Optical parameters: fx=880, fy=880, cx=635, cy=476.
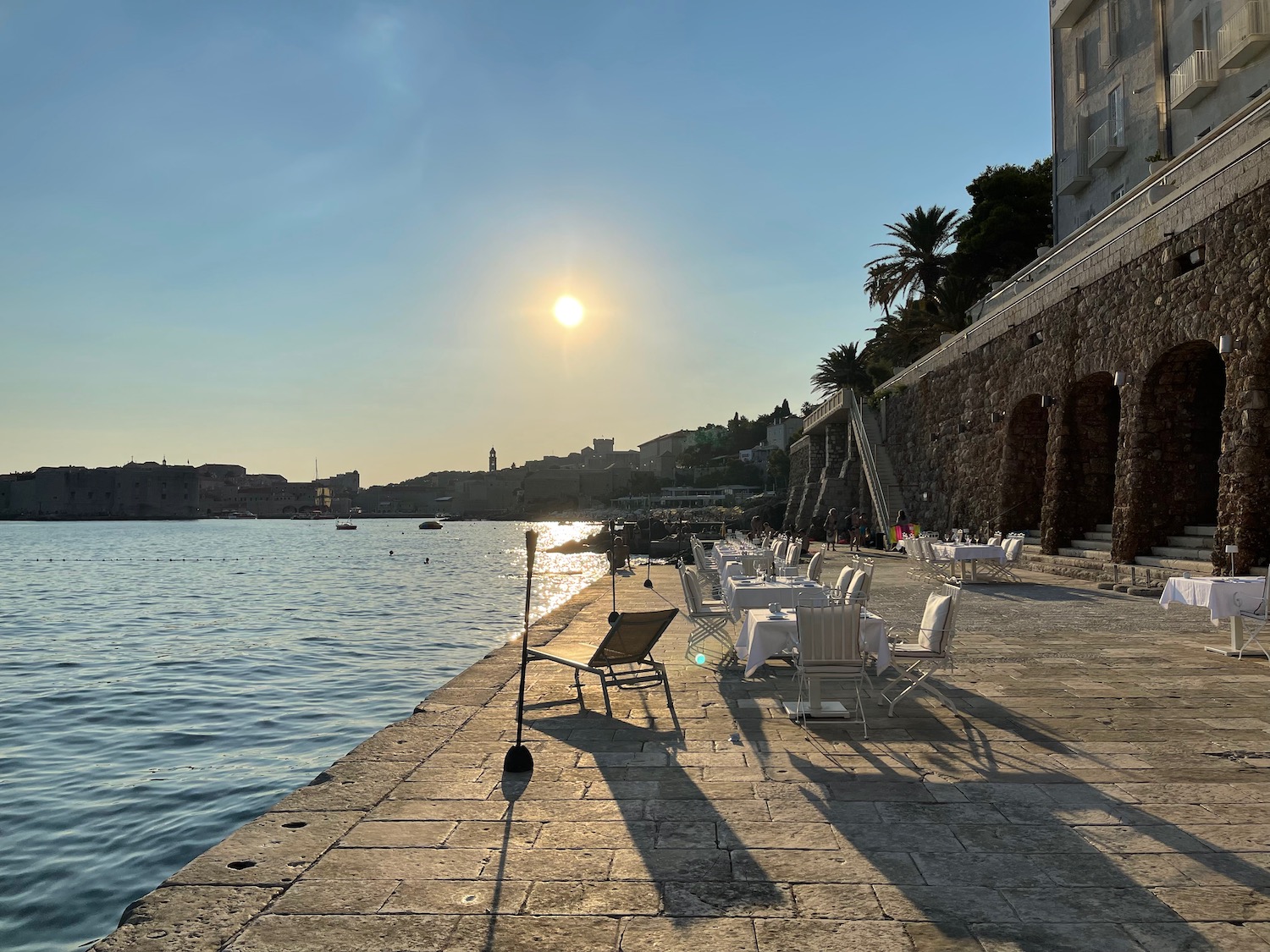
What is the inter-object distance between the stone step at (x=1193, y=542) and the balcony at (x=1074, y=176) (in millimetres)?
13336

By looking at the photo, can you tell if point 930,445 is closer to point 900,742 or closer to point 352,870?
point 900,742

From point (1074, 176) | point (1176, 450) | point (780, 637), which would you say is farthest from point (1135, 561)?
point (1074, 176)

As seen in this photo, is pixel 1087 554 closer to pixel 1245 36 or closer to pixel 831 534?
pixel 1245 36

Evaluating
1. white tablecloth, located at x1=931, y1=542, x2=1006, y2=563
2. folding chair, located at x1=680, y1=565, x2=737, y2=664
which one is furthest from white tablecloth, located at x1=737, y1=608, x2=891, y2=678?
white tablecloth, located at x1=931, y1=542, x2=1006, y2=563

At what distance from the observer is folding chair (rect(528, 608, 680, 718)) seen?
6.39 meters

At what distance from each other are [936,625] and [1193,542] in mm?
10615

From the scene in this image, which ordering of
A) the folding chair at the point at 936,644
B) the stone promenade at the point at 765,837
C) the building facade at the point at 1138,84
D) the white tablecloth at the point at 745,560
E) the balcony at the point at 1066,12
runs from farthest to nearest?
the balcony at the point at 1066,12 → the building facade at the point at 1138,84 → the white tablecloth at the point at 745,560 → the folding chair at the point at 936,644 → the stone promenade at the point at 765,837

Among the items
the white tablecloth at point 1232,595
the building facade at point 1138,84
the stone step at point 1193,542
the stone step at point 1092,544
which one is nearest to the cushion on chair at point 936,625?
the white tablecloth at point 1232,595

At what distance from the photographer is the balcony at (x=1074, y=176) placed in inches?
940

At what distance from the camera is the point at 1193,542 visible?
14117 mm

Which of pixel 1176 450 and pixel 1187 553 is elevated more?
pixel 1176 450

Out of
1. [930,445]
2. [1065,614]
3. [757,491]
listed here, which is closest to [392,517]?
[757,491]

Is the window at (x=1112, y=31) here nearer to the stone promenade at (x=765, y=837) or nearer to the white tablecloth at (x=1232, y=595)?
the white tablecloth at (x=1232, y=595)

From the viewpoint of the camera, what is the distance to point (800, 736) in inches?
213
